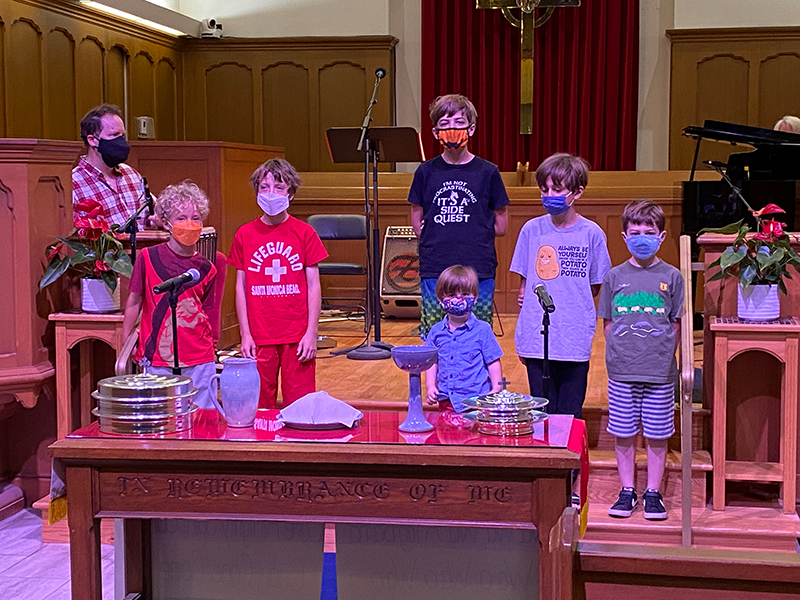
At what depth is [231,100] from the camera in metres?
9.97

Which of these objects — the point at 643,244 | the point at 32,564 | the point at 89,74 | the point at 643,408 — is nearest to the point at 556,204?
the point at 643,244

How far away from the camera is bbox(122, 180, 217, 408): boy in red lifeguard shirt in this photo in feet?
11.8

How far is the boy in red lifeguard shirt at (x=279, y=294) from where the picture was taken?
3705 millimetres

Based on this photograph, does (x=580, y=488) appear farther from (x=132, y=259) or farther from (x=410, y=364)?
(x=132, y=259)

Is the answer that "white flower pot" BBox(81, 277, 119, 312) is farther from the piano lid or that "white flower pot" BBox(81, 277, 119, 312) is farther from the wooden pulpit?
the piano lid

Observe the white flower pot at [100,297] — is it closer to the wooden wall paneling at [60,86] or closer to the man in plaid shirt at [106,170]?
the man in plaid shirt at [106,170]

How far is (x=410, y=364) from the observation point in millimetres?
2578

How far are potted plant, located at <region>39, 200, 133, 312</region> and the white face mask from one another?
35.9 inches

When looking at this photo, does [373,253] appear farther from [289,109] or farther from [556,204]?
[289,109]

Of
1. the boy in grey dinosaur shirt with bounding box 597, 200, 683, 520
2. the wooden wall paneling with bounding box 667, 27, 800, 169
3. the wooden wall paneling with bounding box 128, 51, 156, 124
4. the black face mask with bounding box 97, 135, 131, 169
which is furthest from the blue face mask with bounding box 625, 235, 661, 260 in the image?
the wooden wall paneling with bounding box 128, 51, 156, 124

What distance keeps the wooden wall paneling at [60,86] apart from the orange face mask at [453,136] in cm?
465

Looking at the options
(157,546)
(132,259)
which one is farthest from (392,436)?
(132,259)

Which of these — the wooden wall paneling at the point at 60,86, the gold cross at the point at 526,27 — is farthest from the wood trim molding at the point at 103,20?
the gold cross at the point at 526,27

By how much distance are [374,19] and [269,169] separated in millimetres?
6553
